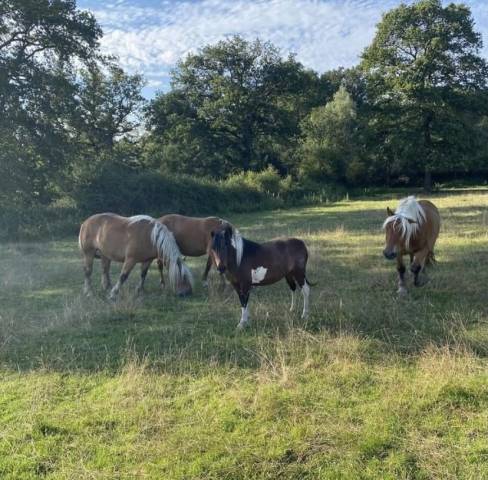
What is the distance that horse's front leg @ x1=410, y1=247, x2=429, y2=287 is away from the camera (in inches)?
324

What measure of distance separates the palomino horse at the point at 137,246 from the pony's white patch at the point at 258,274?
2243 mm

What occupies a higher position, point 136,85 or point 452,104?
point 136,85

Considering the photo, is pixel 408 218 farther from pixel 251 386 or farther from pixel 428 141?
pixel 428 141

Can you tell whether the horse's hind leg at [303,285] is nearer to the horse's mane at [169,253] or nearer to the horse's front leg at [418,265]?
the horse's mane at [169,253]

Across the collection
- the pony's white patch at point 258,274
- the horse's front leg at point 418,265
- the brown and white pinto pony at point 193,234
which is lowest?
the horse's front leg at point 418,265

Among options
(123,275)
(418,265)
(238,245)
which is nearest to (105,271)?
(123,275)

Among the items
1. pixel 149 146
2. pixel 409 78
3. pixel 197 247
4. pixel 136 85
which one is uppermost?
pixel 136 85

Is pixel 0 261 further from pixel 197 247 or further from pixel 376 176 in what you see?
pixel 376 176

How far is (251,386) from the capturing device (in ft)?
14.7

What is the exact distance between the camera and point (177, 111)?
39.2 metres

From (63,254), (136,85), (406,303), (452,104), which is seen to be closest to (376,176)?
(452,104)

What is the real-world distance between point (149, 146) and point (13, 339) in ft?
114

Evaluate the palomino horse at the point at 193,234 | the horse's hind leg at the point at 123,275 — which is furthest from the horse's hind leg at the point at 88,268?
the palomino horse at the point at 193,234

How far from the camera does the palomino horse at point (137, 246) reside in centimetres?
823
